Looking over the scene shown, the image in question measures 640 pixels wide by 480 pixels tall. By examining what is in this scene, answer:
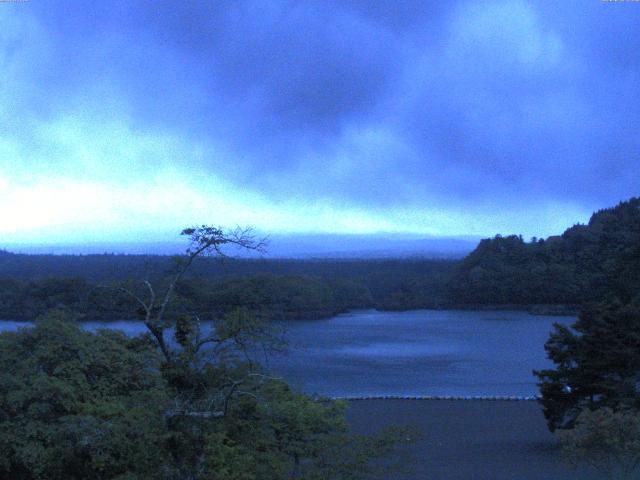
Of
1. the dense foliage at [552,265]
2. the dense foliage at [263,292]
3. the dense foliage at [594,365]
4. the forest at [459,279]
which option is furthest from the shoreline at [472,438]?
the dense foliage at [552,265]

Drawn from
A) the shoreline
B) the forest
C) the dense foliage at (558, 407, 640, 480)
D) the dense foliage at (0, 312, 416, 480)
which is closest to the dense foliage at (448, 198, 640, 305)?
the forest

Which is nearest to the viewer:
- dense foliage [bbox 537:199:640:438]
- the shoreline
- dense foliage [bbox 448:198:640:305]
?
the shoreline

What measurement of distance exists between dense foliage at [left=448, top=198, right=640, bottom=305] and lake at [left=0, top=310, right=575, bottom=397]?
2127mm

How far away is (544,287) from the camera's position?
3272 cm

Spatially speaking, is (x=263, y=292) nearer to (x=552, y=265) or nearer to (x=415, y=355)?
(x=415, y=355)

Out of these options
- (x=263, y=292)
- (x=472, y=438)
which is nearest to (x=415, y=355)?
(x=263, y=292)

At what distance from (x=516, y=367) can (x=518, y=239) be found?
17.3 metres

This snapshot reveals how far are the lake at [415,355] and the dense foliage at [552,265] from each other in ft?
6.98

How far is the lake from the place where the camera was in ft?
58.4

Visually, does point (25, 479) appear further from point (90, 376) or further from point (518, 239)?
point (518, 239)

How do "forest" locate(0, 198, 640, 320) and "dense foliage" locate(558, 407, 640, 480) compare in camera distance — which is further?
"forest" locate(0, 198, 640, 320)

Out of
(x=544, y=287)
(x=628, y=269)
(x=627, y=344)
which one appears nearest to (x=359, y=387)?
(x=627, y=344)

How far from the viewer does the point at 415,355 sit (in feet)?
72.5

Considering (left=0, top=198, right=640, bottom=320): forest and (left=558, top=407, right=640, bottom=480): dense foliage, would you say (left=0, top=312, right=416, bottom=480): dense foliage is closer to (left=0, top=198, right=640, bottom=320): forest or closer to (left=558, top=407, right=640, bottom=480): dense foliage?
(left=558, top=407, right=640, bottom=480): dense foliage
